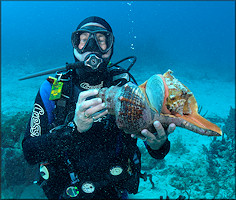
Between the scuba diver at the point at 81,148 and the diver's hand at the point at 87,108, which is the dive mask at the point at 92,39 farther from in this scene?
the diver's hand at the point at 87,108

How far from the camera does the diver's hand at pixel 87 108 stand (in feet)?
4.85

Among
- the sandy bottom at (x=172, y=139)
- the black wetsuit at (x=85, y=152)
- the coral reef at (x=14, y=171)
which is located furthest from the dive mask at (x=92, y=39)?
the coral reef at (x=14, y=171)

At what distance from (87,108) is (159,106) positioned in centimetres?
→ 64

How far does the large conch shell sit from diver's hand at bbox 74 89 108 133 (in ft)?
0.37

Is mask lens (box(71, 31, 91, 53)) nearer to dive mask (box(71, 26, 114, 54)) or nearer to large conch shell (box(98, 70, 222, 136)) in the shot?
dive mask (box(71, 26, 114, 54))

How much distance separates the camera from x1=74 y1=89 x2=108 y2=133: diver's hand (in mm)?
1479

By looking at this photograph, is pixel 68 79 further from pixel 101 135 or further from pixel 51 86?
pixel 101 135

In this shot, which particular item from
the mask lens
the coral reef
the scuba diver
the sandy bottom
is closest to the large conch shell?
the scuba diver

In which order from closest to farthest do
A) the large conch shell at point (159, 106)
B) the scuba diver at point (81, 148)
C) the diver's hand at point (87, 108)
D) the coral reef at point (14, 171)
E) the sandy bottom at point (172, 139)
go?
the large conch shell at point (159, 106), the diver's hand at point (87, 108), the scuba diver at point (81, 148), the sandy bottom at point (172, 139), the coral reef at point (14, 171)

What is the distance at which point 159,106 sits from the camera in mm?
1296

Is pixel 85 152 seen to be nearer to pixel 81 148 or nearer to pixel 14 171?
pixel 81 148

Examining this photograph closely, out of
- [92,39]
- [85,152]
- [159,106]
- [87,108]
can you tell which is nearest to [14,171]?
[85,152]

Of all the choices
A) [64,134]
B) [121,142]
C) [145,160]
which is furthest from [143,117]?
[145,160]

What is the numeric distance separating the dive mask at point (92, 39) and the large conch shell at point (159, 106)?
4.11 ft
